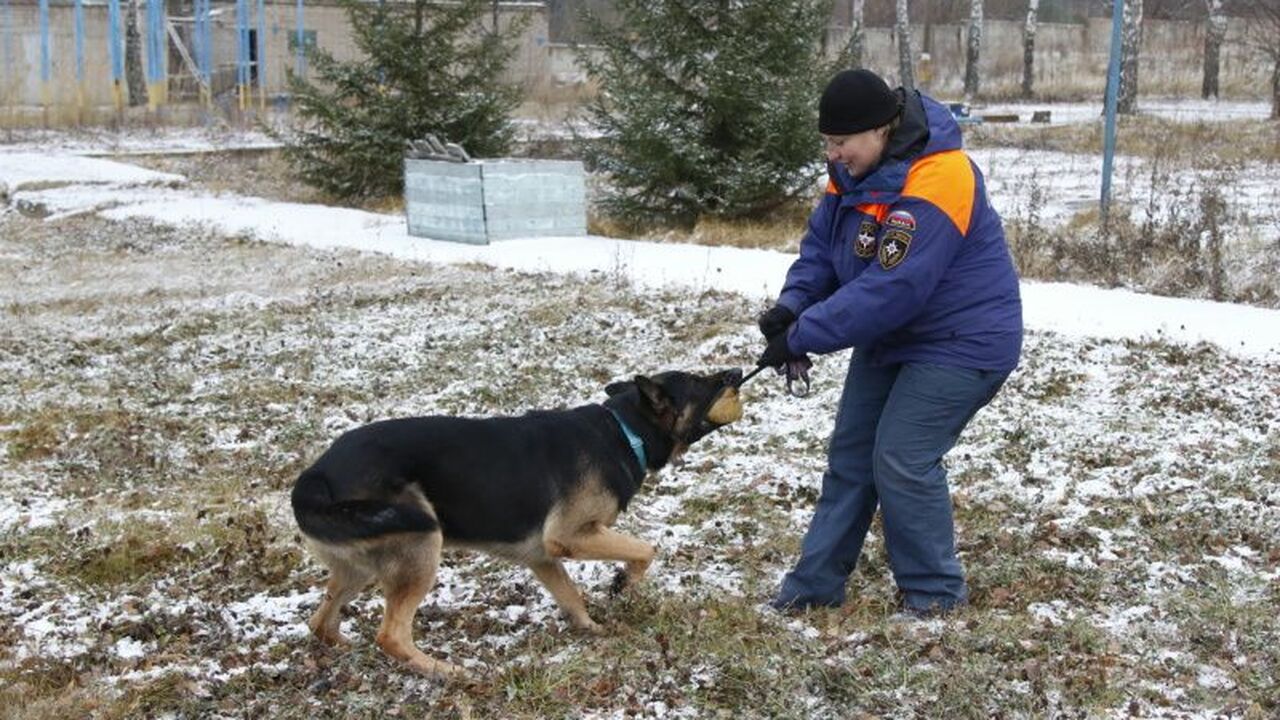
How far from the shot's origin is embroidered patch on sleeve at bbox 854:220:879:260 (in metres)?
4.73

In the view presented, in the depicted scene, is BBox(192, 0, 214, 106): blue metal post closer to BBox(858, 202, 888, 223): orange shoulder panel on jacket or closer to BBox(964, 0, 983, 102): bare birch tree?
BBox(964, 0, 983, 102): bare birch tree

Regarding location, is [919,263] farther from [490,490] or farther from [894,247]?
[490,490]

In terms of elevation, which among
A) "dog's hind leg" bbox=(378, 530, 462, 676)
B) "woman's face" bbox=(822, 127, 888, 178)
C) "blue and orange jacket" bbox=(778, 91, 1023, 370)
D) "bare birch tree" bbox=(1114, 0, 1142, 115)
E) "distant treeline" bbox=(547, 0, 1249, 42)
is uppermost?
"distant treeline" bbox=(547, 0, 1249, 42)

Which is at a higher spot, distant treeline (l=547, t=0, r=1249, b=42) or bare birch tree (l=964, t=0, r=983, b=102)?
distant treeline (l=547, t=0, r=1249, b=42)

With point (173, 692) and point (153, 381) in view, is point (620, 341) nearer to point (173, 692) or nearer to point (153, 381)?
point (153, 381)

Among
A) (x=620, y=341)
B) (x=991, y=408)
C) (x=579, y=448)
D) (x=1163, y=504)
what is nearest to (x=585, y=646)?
(x=579, y=448)

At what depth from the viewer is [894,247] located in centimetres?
457

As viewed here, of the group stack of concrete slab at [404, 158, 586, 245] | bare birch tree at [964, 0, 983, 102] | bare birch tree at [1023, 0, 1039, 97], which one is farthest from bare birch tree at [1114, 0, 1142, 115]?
stack of concrete slab at [404, 158, 586, 245]

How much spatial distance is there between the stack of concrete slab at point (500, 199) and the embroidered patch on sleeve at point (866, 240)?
409 inches

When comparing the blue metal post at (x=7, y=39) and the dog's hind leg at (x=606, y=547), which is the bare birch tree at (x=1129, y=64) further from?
the dog's hind leg at (x=606, y=547)

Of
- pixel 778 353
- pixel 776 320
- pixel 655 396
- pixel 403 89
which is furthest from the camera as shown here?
pixel 403 89

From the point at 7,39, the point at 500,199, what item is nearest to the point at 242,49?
the point at 7,39

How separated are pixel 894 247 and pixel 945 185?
0.86 feet

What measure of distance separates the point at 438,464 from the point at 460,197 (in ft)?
35.6
